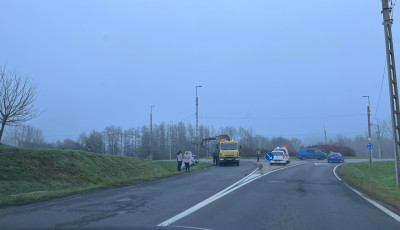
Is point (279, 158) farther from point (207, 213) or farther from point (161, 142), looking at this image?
point (161, 142)

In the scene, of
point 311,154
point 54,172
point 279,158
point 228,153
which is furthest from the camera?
point 311,154

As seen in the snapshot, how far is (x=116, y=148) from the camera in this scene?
80.0 m

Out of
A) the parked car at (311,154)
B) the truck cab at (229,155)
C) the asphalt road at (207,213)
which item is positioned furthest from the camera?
the parked car at (311,154)

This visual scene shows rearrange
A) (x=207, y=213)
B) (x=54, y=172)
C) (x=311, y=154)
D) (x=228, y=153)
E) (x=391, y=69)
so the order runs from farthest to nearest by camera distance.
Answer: (x=311, y=154) → (x=228, y=153) → (x=54, y=172) → (x=391, y=69) → (x=207, y=213)

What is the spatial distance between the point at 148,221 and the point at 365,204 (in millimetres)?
6940

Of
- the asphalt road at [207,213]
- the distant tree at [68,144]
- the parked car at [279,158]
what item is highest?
the distant tree at [68,144]

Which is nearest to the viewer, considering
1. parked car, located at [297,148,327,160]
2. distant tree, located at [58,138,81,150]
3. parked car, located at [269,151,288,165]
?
parked car, located at [269,151,288,165]

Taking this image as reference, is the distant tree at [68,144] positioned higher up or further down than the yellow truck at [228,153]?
higher up

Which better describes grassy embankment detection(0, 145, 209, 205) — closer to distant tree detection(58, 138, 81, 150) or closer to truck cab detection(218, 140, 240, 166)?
truck cab detection(218, 140, 240, 166)

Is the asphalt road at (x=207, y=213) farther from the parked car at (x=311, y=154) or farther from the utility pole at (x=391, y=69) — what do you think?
the parked car at (x=311, y=154)

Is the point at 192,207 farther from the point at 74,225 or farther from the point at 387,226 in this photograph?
the point at 387,226

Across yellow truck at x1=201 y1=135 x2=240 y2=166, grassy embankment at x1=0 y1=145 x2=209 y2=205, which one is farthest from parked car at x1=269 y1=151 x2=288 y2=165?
grassy embankment at x1=0 y1=145 x2=209 y2=205

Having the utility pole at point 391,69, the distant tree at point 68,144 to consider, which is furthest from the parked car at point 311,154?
the utility pole at point 391,69

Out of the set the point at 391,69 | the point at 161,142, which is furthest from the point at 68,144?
the point at 391,69
